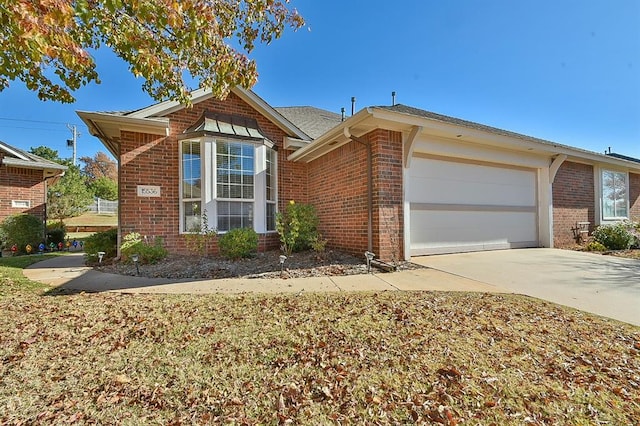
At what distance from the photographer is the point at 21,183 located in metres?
11.6

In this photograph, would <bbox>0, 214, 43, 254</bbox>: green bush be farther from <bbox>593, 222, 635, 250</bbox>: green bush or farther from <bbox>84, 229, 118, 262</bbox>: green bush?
<bbox>593, 222, 635, 250</bbox>: green bush

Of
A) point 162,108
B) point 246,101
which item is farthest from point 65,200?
point 246,101

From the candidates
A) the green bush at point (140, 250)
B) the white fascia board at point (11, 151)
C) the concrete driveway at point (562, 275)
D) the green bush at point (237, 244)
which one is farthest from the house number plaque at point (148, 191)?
the white fascia board at point (11, 151)

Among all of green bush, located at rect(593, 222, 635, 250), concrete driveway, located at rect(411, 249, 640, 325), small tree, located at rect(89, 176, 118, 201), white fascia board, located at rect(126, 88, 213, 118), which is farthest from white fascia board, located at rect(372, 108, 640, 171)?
small tree, located at rect(89, 176, 118, 201)

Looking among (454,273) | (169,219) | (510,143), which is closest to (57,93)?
(169,219)

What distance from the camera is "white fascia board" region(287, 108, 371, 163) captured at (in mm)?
5487

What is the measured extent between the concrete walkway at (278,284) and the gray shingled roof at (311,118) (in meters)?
6.37

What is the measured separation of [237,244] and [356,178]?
Answer: 3294mm

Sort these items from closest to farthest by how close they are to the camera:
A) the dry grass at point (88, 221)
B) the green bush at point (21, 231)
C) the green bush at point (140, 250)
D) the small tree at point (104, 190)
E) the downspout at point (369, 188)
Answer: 1. the downspout at point (369, 188)
2. the green bush at point (140, 250)
3. the green bush at point (21, 231)
4. the dry grass at point (88, 221)
5. the small tree at point (104, 190)

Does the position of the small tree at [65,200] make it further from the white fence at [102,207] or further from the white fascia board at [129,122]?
the white fascia board at [129,122]

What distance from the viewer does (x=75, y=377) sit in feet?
6.92

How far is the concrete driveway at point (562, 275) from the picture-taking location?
12.0 ft

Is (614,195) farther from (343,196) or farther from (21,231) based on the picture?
(21,231)

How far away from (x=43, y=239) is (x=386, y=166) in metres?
14.1
